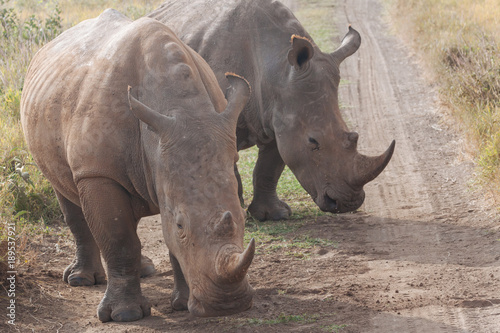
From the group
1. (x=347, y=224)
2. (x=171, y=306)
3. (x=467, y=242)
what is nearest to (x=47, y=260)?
(x=171, y=306)

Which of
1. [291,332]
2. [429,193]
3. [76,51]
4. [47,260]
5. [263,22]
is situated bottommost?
[429,193]

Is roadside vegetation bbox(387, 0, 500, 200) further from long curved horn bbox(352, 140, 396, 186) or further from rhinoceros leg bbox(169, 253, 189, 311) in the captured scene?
rhinoceros leg bbox(169, 253, 189, 311)

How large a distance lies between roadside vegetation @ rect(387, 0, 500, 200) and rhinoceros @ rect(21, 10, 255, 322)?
140 inches

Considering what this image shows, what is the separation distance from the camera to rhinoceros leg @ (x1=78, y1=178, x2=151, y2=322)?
5020mm

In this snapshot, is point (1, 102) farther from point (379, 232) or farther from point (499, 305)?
point (499, 305)

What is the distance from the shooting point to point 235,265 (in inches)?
158

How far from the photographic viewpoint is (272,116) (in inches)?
274

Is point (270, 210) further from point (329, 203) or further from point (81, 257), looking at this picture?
point (81, 257)

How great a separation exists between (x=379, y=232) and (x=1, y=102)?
210 inches

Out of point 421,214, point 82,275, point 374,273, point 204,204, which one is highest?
point 204,204

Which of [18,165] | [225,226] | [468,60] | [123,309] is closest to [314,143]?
[123,309]

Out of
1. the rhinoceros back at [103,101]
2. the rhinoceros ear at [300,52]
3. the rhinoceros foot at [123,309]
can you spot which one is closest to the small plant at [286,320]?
the rhinoceros foot at [123,309]

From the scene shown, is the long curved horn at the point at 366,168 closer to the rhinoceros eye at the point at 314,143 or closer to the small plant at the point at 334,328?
the rhinoceros eye at the point at 314,143

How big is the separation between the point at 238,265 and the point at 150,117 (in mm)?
1116
